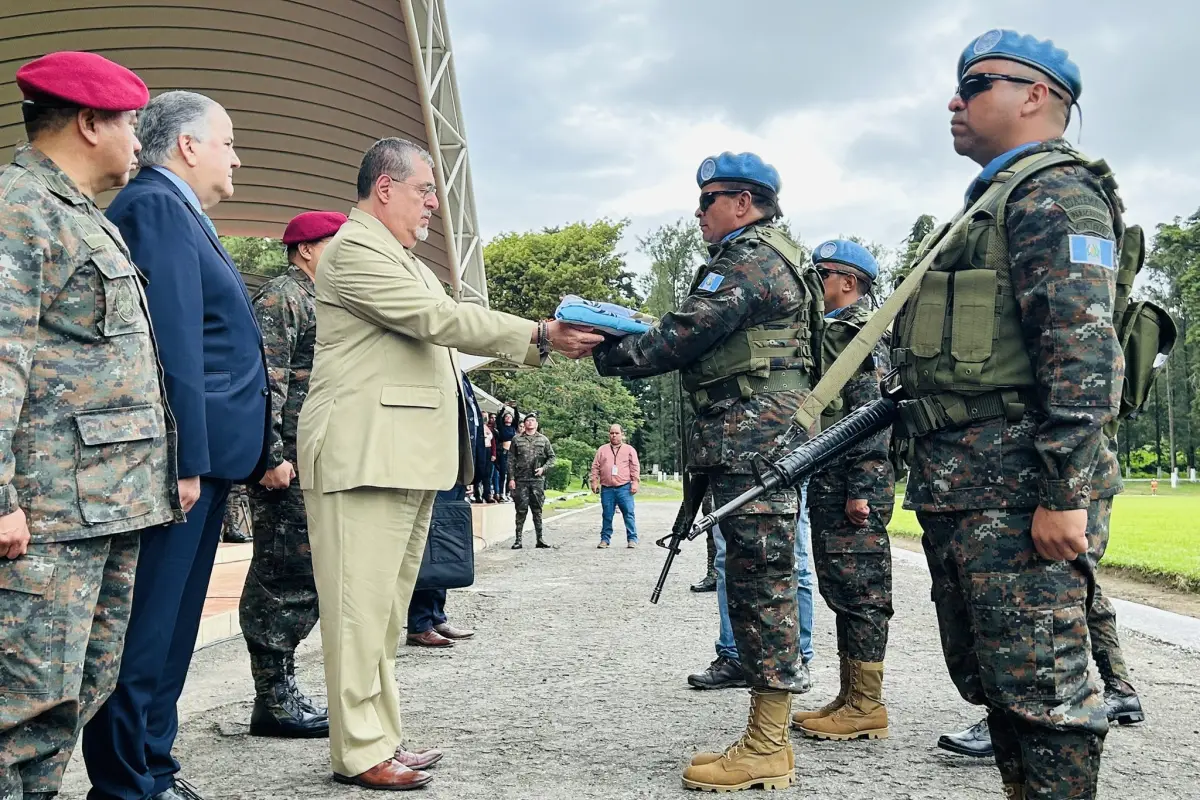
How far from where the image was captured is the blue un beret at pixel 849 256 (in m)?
5.70

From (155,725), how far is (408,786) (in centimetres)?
90

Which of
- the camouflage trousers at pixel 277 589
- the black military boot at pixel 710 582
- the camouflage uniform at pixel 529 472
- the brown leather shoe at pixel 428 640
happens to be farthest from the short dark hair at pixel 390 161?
the camouflage uniform at pixel 529 472

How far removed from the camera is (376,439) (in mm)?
3725

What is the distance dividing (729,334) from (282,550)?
Result: 224cm

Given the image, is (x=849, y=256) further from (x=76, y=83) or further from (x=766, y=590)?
(x=76, y=83)

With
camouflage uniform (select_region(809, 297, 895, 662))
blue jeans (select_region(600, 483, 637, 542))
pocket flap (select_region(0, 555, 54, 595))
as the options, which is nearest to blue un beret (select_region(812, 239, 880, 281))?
camouflage uniform (select_region(809, 297, 895, 662))

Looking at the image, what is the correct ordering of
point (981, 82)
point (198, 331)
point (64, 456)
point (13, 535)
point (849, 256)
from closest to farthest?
point (13, 535)
point (64, 456)
point (981, 82)
point (198, 331)
point (849, 256)

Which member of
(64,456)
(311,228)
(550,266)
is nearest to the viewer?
(64,456)

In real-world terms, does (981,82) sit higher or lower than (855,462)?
higher

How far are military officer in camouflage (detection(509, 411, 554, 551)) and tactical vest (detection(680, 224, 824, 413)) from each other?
1248cm

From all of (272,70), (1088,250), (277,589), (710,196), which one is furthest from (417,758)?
(272,70)

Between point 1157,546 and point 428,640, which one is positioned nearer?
point 428,640

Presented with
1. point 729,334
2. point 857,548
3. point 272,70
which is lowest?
point 857,548

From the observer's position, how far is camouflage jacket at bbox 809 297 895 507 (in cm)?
490
